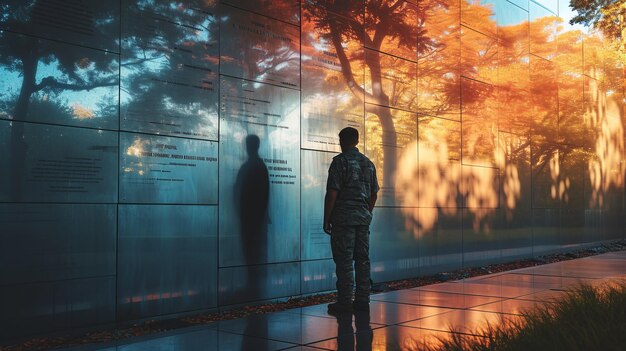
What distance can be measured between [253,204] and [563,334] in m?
4.79

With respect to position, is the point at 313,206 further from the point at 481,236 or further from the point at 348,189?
the point at 481,236

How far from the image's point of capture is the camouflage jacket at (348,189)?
23.2 ft

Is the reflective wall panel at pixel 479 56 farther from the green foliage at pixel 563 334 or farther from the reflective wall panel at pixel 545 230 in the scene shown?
the green foliage at pixel 563 334

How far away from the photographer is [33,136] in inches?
235

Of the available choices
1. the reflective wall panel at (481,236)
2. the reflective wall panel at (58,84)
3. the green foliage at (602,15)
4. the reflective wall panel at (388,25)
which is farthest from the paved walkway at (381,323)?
the green foliage at (602,15)

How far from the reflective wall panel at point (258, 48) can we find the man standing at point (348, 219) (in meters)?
1.90

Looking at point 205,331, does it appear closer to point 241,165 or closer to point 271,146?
point 241,165

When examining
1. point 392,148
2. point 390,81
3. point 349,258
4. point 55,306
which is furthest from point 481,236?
point 55,306

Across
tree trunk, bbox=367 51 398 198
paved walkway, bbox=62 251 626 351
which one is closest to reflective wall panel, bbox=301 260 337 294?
paved walkway, bbox=62 251 626 351

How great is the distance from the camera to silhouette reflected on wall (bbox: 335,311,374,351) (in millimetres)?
5314

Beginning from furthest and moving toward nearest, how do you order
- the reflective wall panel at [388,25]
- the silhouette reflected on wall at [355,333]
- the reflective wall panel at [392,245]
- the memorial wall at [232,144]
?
1. the reflective wall panel at [388,25]
2. the reflective wall panel at [392,245]
3. the memorial wall at [232,144]
4. the silhouette reflected on wall at [355,333]

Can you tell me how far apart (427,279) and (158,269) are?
240 inches

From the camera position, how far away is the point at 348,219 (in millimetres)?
7043

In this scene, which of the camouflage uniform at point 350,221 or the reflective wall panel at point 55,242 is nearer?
the reflective wall panel at point 55,242
